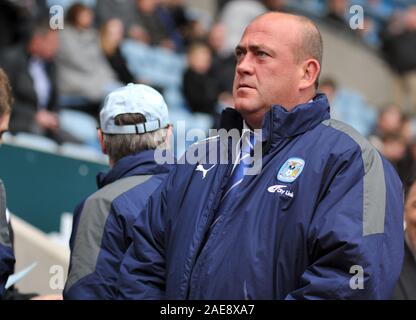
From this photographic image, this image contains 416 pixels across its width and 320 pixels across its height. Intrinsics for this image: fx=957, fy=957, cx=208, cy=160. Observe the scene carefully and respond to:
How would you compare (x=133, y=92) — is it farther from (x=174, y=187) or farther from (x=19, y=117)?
(x=19, y=117)

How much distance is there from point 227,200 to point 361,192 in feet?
1.55

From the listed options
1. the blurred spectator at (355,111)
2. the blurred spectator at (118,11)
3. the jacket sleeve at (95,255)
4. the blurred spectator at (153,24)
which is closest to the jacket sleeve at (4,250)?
the jacket sleeve at (95,255)

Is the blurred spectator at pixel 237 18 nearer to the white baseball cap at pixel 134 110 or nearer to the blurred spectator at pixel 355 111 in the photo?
the blurred spectator at pixel 355 111

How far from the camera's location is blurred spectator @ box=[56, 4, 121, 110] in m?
8.47

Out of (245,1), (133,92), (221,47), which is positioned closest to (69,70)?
(221,47)

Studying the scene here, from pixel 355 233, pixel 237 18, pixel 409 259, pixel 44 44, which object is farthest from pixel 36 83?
pixel 355 233

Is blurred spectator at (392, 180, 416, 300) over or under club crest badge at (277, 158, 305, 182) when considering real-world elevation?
under

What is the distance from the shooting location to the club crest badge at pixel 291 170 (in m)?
3.15

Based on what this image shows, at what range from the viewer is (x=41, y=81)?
8.10m

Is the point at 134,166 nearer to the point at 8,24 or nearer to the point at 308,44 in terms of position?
the point at 308,44

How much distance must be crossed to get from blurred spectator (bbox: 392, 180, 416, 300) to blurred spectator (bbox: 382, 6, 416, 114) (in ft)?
31.6

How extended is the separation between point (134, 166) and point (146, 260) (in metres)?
0.73

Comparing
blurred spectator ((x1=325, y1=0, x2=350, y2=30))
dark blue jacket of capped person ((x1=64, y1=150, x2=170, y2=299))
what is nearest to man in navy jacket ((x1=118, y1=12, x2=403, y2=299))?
dark blue jacket of capped person ((x1=64, y1=150, x2=170, y2=299))

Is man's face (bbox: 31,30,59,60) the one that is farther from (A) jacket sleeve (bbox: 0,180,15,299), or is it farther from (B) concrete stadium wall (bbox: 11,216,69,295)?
(A) jacket sleeve (bbox: 0,180,15,299)
